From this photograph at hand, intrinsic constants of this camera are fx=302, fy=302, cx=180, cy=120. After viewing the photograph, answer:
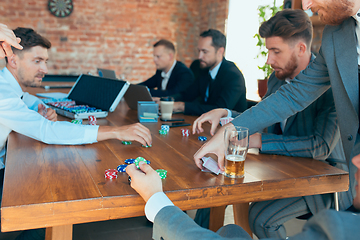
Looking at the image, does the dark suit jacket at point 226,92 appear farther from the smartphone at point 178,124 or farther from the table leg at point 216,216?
the table leg at point 216,216

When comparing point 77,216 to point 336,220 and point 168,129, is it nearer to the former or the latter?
point 336,220

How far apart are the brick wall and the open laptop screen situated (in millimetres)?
3858

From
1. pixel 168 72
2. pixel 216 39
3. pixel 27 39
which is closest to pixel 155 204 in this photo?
pixel 27 39

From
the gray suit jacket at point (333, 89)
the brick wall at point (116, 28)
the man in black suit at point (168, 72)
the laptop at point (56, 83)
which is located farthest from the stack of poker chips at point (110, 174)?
the brick wall at point (116, 28)

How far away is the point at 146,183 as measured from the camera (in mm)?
852

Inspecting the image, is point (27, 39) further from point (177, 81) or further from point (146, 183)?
point (177, 81)

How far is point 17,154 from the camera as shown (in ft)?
3.92

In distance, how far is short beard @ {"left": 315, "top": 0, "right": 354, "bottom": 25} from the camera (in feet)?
3.70

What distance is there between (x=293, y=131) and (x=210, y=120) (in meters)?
0.43

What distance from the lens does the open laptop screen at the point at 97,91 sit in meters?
2.10

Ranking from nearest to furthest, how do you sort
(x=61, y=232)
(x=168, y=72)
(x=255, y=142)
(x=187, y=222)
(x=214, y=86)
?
(x=187, y=222), (x=61, y=232), (x=255, y=142), (x=214, y=86), (x=168, y=72)

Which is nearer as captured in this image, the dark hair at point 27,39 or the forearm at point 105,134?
the forearm at point 105,134

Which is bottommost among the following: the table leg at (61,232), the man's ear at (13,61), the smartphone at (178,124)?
the table leg at (61,232)

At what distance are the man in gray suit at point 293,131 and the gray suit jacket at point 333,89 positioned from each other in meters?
0.10
